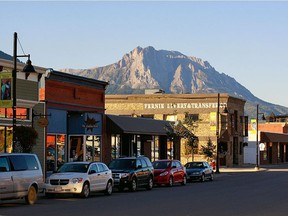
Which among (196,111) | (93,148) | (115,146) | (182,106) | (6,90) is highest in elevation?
(182,106)

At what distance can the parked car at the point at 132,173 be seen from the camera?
3631cm

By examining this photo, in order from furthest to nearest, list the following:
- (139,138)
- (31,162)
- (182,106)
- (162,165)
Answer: (182,106) < (139,138) < (162,165) < (31,162)

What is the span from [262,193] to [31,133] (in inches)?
469

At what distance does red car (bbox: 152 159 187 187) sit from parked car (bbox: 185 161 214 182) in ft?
13.0

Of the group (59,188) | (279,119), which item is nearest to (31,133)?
(59,188)

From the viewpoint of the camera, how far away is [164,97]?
84.2m

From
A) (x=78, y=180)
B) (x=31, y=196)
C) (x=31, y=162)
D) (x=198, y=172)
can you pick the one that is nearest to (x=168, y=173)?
(x=198, y=172)

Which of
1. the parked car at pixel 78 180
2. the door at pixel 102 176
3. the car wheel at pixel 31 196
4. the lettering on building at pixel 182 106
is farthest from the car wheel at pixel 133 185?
the lettering on building at pixel 182 106

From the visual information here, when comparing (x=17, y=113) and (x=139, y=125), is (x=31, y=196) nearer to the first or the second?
(x=17, y=113)

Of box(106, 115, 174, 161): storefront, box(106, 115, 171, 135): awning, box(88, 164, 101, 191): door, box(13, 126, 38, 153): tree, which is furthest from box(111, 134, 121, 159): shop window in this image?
box(88, 164, 101, 191): door

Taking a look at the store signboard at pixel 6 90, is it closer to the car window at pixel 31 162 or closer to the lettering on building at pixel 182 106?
the car window at pixel 31 162

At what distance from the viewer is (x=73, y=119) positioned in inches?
1882

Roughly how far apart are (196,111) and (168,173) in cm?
4058

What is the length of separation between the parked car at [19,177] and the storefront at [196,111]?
174 ft
